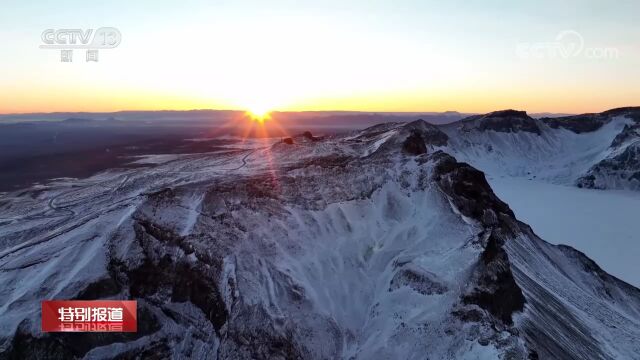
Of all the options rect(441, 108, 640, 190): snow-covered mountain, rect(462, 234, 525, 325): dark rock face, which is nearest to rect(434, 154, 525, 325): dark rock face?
rect(462, 234, 525, 325): dark rock face

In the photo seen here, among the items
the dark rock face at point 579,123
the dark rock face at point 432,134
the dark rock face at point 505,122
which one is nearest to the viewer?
the dark rock face at point 432,134

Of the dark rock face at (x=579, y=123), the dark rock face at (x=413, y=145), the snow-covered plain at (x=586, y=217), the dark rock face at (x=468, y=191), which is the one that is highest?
the dark rock face at (x=579, y=123)

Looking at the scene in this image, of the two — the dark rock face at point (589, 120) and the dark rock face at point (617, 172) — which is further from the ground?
the dark rock face at point (589, 120)

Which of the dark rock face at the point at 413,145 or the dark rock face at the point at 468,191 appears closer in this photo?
the dark rock face at the point at 468,191

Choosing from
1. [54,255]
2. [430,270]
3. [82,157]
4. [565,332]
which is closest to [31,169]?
[82,157]

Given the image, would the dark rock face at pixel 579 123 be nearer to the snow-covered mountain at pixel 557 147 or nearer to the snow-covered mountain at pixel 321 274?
the snow-covered mountain at pixel 557 147

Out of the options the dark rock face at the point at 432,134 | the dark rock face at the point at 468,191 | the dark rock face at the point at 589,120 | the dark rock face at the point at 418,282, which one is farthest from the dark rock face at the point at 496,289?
the dark rock face at the point at 589,120

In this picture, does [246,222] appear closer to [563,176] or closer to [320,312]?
[320,312]

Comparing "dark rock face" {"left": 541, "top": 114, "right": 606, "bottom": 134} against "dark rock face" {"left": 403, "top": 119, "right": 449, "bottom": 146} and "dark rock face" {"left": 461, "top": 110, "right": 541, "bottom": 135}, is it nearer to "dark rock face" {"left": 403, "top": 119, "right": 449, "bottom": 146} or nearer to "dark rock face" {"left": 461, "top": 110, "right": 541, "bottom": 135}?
"dark rock face" {"left": 461, "top": 110, "right": 541, "bottom": 135}
